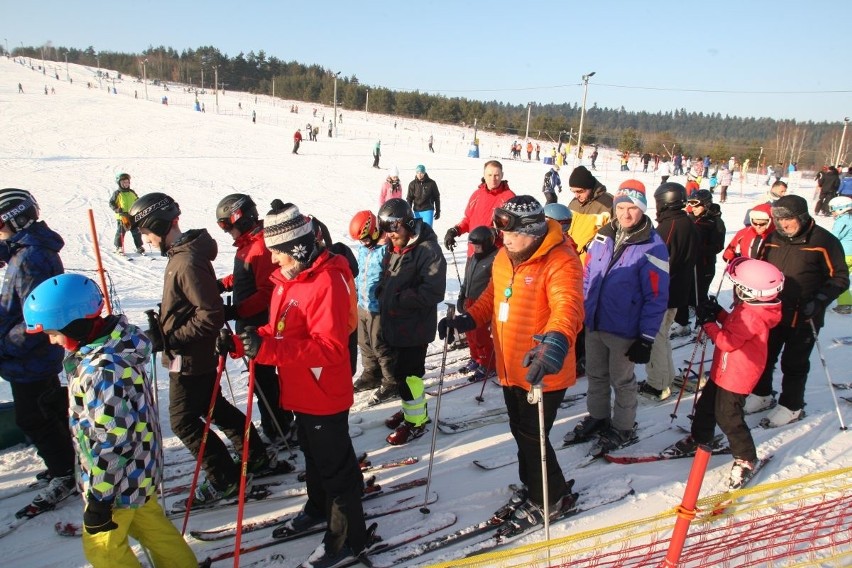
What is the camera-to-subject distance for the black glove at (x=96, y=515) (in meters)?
2.43

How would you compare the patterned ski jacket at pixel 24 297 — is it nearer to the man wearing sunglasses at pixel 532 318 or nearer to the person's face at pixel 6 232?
the person's face at pixel 6 232

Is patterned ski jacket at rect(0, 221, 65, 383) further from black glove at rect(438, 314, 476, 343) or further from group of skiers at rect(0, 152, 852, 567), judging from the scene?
black glove at rect(438, 314, 476, 343)

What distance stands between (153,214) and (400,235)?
72.3 inches

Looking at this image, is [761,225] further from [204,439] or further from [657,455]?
[204,439]

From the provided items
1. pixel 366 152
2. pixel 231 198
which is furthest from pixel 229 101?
pixel 231 198

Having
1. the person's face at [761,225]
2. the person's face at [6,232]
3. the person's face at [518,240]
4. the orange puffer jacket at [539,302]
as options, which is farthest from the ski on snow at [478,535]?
the person's face at [761,225]

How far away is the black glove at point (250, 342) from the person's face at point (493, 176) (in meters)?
5.00

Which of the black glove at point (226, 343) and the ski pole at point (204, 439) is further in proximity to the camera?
the ski pole at point (204, 439)

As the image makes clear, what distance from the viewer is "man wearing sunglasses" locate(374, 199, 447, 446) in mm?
4340

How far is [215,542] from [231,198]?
242 cm

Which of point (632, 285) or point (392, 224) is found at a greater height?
point (392, 224)

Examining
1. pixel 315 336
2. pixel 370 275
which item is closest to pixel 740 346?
pixel 315 336

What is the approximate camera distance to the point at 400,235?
4.34 meters

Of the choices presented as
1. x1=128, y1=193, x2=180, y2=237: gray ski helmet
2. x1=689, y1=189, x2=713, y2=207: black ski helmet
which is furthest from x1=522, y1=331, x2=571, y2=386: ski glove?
x1=689, y1=189, x2=713, y2=207: black ski helmet
